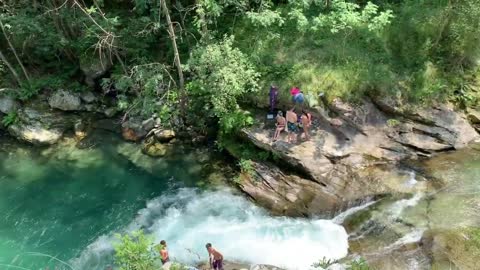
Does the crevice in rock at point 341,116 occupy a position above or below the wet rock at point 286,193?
above

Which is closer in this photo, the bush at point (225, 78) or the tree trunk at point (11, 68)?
the bush at point (225, 78)

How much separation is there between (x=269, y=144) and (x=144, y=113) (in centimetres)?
556

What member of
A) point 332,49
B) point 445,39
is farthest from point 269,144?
point 445,39

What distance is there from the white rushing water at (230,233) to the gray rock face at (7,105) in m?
8.52

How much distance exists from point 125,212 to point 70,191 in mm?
2639

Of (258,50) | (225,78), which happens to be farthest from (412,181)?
(258,50)

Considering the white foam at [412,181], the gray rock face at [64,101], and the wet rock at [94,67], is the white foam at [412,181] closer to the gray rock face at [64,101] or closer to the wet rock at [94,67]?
the wet rock at [94,67]

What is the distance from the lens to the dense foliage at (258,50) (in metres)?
16.2

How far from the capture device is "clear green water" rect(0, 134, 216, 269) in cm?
1470

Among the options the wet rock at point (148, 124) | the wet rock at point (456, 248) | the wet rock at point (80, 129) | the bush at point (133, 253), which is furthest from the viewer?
the wet rock at point (80, 129)

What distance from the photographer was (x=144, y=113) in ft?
60.0

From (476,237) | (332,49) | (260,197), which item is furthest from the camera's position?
(332,49)

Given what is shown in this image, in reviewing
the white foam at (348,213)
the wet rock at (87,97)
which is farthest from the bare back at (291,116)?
the wet rock at (87,97)

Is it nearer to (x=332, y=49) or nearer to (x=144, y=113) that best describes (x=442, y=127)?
(x=332, y=49)
